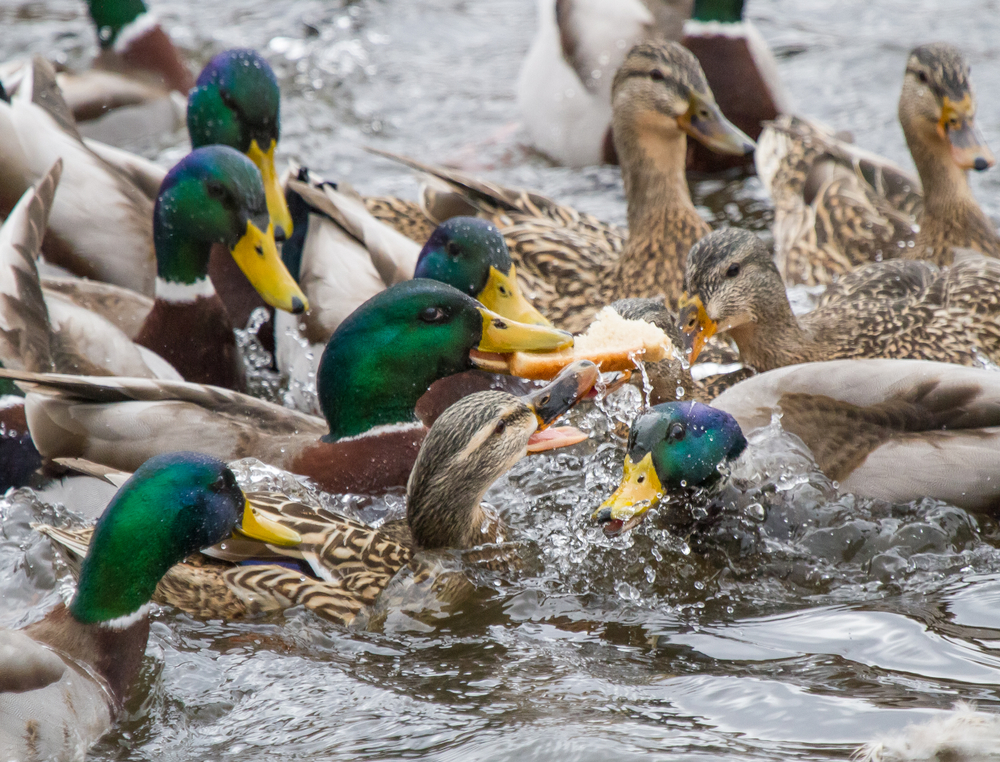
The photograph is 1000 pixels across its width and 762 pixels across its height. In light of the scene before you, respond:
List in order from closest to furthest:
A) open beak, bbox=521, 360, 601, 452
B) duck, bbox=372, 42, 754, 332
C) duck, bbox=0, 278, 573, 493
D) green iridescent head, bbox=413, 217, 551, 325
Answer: open beak, bbox=521, 360, 601, 452, duck, bbox=0, 278, 573, 493, green iridescent head, bbox=413, 217, 551, 325, duck, bbox=372, 42, 754, 332

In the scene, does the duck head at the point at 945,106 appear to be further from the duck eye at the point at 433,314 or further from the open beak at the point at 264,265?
the open beak at the point at 264,265

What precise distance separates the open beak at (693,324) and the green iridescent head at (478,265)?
52cm

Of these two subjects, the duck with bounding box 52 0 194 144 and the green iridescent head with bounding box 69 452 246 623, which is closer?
the green iridescent head with bounding box 69 452 246 623

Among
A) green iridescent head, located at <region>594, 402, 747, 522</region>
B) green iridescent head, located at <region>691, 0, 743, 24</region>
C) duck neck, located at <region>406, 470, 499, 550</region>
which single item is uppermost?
green iridescent head, located at <region>691, 0, 743, 24</region>

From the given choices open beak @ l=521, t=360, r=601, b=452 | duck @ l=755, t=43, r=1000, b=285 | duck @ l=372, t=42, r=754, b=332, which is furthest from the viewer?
duck @ l=755, t=43, r=1000, b=285

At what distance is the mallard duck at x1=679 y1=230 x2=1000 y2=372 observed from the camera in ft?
16.2

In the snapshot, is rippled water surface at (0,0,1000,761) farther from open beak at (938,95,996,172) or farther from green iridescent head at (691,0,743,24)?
green iridescent head at (691,0,743,24)

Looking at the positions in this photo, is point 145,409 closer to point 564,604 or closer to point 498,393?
point 498,393

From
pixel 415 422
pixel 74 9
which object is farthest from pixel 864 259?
pixel 74 9

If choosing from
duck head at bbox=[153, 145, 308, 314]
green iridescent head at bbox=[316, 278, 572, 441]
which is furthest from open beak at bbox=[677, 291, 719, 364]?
duck head at bbox=[153, 145, 308, 314]

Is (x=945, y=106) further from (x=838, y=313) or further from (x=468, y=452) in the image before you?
(x=468, y=452)

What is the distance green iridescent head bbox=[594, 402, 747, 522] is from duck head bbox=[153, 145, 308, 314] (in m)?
1.64

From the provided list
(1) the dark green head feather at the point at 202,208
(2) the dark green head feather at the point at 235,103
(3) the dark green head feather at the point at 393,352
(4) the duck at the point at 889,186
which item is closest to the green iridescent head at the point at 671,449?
(3) the dark green head feather at the point at 393,352

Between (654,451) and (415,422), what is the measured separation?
0.94 metres
